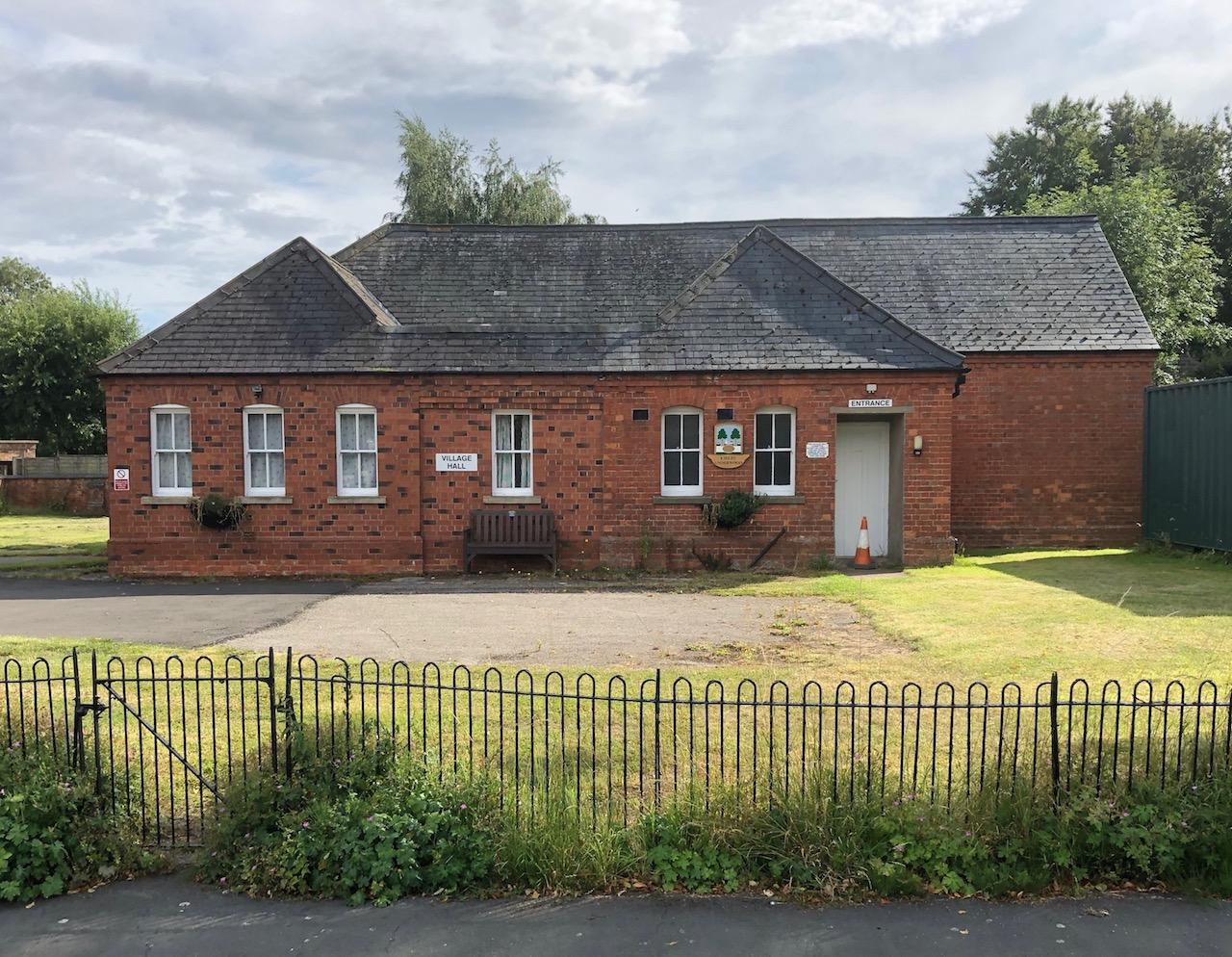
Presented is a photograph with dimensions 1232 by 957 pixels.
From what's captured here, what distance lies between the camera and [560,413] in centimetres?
1694

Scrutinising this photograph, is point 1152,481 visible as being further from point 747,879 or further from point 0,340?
point 0,340

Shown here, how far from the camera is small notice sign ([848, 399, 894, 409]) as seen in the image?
1670 centimetres

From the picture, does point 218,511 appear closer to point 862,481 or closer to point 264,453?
point 264,453

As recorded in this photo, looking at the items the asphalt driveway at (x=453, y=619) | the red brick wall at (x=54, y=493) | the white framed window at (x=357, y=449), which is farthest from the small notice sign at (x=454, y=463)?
the red brick wall at (x=54, y=493)

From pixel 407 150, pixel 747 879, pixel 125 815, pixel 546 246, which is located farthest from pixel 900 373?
pixel 407 150

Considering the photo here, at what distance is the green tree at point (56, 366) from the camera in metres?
41.1

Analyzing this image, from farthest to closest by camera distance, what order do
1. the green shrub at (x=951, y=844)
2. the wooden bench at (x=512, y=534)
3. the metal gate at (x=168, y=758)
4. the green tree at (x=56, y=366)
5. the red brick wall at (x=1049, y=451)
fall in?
the green tree at (x=56, y=366) → the red brick wall at (x=1049, y=451) → the wooden bench at (x=512, y=534) → the metal gate at (x=168, y=758) → the green shrub at (x=951, y=844)

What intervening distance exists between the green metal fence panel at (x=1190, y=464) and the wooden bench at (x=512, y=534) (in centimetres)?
1186

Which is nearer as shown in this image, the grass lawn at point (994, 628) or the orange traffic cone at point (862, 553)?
the grass lawn at point (994, 628)

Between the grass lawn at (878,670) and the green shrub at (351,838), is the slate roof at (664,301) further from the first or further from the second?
the green shrub at (351,838)

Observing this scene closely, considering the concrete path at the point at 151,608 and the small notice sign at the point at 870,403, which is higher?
the small notice sign at the point at 870,403

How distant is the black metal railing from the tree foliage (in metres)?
39.1

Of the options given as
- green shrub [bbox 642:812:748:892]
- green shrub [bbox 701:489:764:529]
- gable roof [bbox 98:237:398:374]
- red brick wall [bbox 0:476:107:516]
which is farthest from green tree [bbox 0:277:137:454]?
green shrub [bbox 642:812:748:892]

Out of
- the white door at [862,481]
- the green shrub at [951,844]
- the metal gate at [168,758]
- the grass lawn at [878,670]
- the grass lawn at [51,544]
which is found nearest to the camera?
the green shrub at [951,844]
